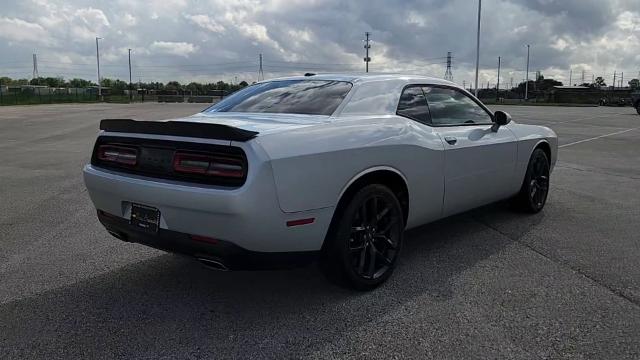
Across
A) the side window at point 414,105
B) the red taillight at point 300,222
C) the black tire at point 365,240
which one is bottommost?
the black tire at point 365,240

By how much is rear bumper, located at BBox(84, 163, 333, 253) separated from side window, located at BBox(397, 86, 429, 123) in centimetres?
128

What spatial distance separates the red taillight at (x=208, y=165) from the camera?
3.10 meters

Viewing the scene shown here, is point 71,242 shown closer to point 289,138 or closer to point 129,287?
point 129,287

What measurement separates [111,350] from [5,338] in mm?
670

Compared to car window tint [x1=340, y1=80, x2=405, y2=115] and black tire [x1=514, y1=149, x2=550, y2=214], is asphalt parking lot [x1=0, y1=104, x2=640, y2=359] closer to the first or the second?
black tire [x1=514, y1=149, x2=550, y2=214]

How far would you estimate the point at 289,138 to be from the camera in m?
3.21

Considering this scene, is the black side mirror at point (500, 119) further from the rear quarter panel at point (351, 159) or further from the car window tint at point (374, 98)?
the car window tint at point (374, 98)

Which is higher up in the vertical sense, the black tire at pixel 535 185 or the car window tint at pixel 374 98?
the car window tint at pixel 374 98

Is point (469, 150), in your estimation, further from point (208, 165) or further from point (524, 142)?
point (208, 165)

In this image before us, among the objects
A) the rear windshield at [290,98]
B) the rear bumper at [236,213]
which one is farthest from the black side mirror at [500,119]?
the rear bumper at [236,213]

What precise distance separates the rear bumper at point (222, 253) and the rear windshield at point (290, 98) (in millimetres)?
1107

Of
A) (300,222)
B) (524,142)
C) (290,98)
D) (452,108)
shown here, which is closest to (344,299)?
(300,222)

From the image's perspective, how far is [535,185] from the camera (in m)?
5.98

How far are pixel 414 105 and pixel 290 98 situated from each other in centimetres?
99
